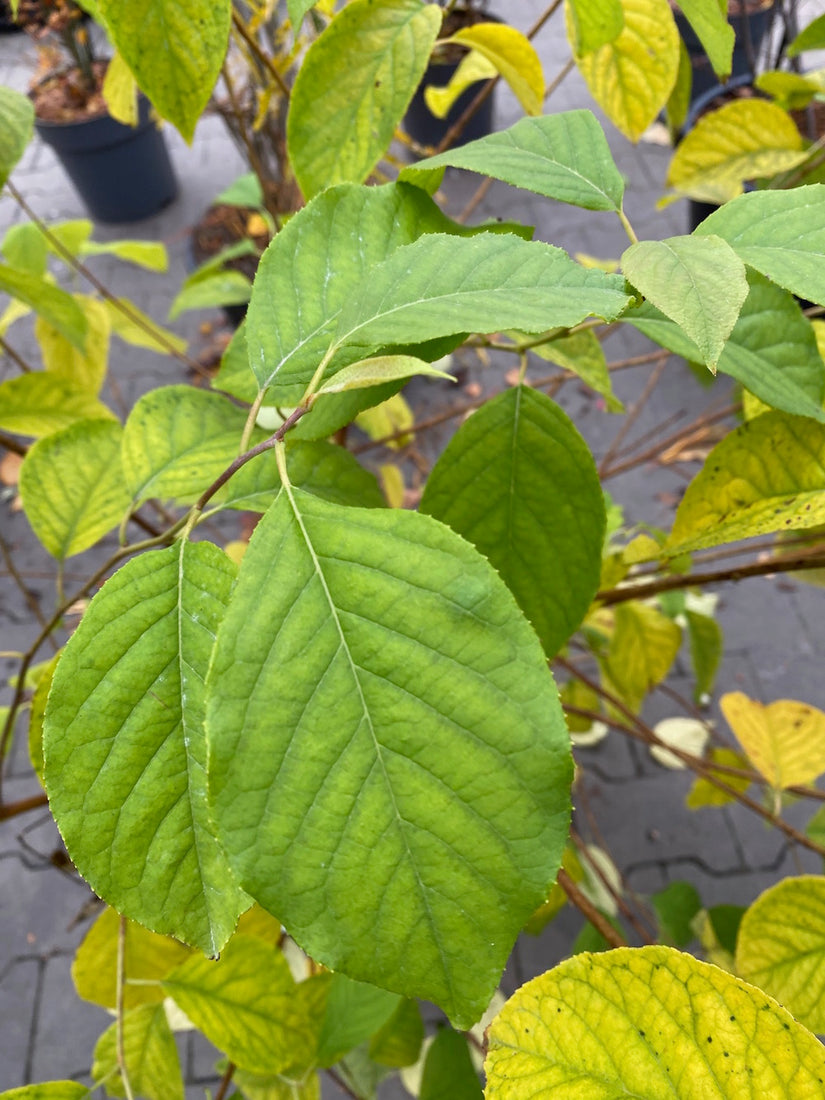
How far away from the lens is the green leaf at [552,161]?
1.69 feet

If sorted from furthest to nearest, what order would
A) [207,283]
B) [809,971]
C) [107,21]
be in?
[207,283] → [809,971] → [107,21]

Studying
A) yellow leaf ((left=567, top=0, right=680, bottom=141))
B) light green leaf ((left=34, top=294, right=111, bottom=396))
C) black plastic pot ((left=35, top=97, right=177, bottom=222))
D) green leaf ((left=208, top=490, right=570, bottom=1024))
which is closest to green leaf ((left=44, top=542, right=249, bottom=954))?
green leaf ((left=208, top=490, right=570, bottom=1024))

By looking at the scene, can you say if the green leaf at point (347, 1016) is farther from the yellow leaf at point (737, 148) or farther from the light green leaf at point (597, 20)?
the yellow leaf at point (737, 148)

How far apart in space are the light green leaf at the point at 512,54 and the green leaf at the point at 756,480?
0.39m

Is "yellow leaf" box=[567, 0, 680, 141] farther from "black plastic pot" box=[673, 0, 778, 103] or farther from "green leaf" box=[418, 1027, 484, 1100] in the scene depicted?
"black plastic pot" box=[673, 0, 778, 103]

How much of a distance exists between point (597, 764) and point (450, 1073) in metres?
1.25

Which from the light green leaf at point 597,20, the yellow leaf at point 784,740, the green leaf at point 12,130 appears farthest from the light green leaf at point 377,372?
the yellow leaf at point 784,740

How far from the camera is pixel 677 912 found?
1.32 metres

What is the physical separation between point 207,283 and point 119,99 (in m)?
0.87

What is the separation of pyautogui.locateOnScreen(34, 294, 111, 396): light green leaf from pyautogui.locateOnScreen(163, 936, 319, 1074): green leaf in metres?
0.79

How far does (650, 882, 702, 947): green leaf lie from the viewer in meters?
1.30

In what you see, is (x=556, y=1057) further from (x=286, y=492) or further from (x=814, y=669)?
(x=814, y=669)

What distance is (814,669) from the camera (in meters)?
2.17

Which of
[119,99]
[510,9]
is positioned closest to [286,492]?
[119,99]
